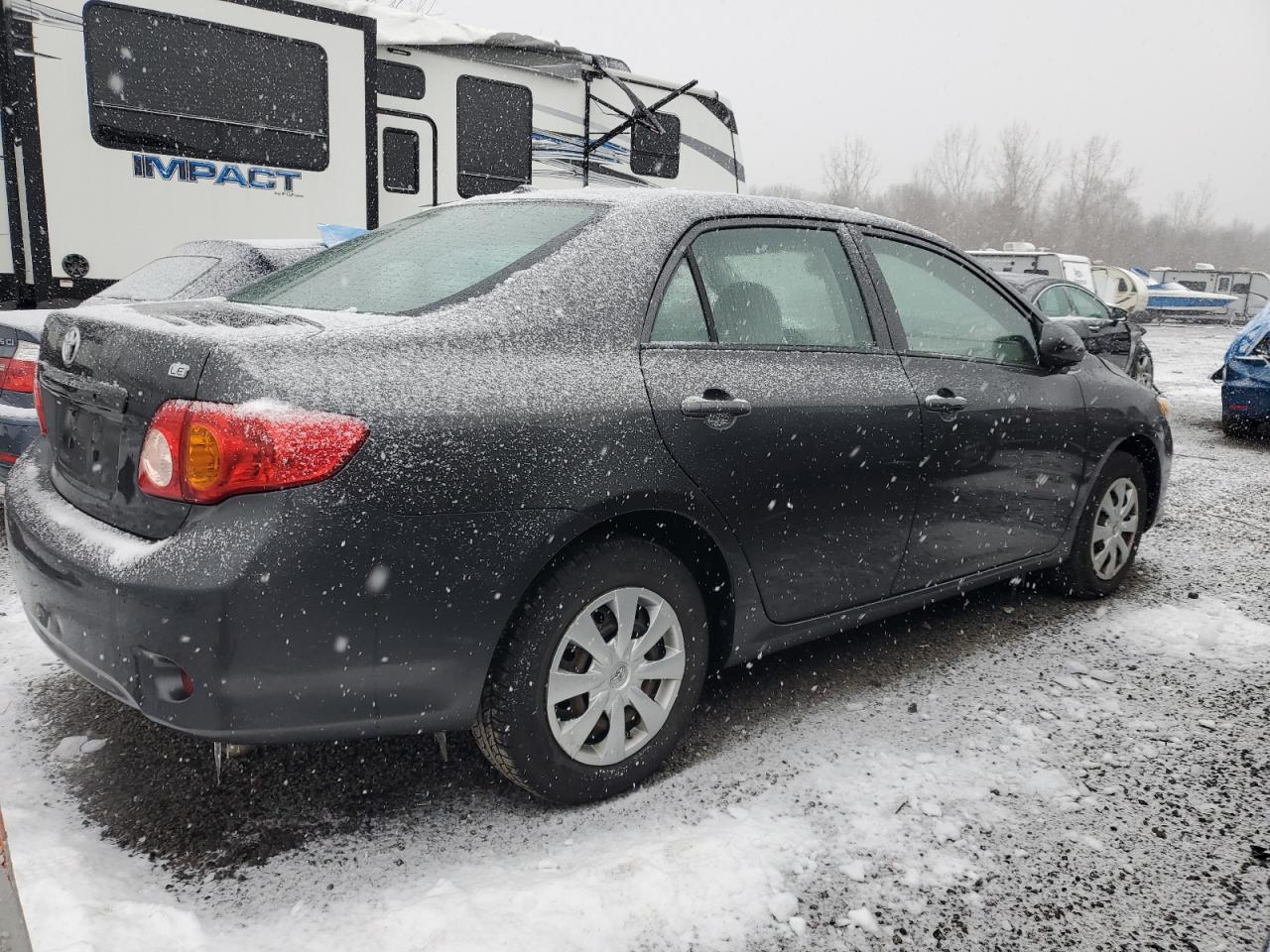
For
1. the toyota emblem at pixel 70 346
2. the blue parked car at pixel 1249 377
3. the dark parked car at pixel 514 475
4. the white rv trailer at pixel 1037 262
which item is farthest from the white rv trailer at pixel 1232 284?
the toyota emblem at pixel 70 346

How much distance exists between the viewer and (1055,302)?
11.7 meters

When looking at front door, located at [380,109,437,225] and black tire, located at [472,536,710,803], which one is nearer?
black tire, located at [472,536,710,803]

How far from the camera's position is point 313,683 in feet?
7.13

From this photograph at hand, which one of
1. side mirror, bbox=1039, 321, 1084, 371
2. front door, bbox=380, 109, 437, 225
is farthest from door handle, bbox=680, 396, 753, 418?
front door, bbox=380, 109, 437, 225

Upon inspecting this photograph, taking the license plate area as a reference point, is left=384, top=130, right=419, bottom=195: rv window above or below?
above

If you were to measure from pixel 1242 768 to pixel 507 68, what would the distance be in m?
8.28

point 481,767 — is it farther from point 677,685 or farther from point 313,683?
point 313,683

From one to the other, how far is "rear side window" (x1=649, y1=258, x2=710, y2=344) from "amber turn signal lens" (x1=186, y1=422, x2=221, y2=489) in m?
1.14

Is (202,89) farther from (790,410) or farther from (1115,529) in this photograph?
(1115,529)

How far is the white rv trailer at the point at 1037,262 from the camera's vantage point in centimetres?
2312

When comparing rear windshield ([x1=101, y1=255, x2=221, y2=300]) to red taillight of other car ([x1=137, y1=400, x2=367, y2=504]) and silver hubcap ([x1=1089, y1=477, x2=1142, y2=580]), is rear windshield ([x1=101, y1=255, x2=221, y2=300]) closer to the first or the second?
red taillight of other car ([x1=137, y1=400, x2=367, y2=504])

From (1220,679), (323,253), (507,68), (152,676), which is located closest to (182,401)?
(152,676)

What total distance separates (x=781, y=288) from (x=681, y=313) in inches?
19.6

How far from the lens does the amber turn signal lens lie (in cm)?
209
